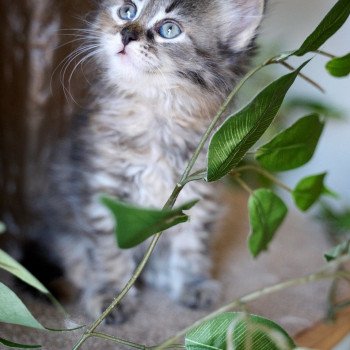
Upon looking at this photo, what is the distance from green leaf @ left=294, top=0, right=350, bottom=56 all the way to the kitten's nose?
0.33m

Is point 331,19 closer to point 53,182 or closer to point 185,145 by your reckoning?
point 185,145

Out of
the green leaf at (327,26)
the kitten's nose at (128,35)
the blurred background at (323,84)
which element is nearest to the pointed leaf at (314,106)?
the blurred background at (323,84)

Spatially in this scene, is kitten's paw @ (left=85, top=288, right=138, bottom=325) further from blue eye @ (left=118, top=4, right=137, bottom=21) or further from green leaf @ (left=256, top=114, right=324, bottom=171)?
blue eye @ (left=118, top=4, right=137, bottom=21)

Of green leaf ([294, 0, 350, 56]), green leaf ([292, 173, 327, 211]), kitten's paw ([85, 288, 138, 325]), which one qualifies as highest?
green leaf ([294, 0, 350, 56])

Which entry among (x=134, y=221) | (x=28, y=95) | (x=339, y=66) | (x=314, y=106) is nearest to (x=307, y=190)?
(x=339, y=66)

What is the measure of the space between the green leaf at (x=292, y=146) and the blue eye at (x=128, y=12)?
36 centimetres

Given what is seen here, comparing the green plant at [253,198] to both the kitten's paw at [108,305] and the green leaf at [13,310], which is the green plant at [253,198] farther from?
the kitten's paw at [108,305]

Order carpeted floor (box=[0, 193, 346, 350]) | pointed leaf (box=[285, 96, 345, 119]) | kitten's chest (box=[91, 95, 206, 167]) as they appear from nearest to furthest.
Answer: carpeted floor (box=[0, 193, 346, 350]), kitten's chest (box=[91, 95, 206, 167]), pointed leaf (box=[285, 96, 345, 119])

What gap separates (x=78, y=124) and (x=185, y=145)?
255mm

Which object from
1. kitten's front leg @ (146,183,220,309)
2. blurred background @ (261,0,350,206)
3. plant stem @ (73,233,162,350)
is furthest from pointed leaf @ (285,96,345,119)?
plant stem @ (73,233,162,350)

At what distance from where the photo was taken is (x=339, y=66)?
2.50ft

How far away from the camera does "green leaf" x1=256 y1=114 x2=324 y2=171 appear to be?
81 cm

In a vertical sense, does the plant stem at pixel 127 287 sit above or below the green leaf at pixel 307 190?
below

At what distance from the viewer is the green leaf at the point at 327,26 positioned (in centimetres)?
66
